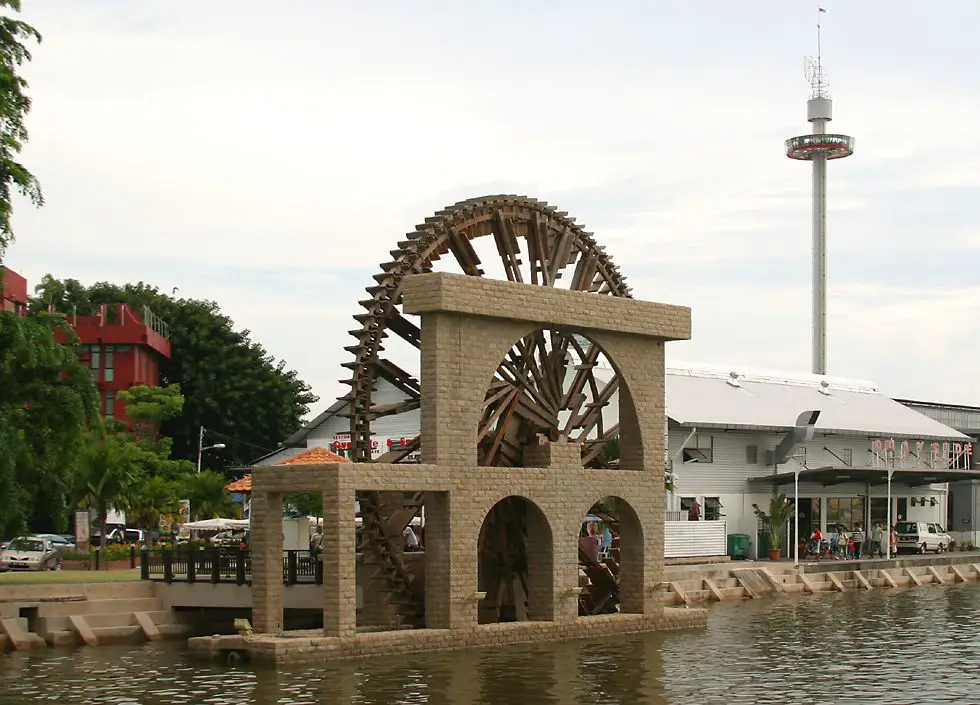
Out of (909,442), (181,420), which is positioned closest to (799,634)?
(909,442)

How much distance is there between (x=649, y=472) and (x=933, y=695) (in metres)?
10.0

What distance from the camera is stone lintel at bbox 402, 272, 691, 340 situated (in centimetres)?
2908

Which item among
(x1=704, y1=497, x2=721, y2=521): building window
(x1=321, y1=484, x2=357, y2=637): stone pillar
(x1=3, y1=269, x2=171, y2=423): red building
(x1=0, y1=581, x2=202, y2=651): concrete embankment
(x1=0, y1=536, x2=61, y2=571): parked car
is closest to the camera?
(x1=321, y1=484, x2=357, y2=637): stone pillar

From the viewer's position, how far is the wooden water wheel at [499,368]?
1262 inches

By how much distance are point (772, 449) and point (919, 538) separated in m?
8.02

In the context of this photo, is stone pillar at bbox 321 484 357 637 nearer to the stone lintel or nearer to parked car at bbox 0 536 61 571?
the stone lintel

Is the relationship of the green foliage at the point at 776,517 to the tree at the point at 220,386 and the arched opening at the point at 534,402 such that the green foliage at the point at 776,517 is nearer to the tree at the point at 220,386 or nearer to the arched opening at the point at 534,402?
the arched opening at the point at 534,402

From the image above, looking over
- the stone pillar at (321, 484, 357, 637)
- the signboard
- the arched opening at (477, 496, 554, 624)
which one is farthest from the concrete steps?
the signboard

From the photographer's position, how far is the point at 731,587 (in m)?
44.7

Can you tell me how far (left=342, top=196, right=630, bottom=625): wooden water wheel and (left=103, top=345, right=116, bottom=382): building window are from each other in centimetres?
4359

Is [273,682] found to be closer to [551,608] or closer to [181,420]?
[551,608]

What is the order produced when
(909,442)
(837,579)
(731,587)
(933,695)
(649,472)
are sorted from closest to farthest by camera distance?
1. (933,695)
2. (649,472)
3. (731,587)
4. (837,579)
5. (909,442)

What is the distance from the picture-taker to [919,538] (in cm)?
6009

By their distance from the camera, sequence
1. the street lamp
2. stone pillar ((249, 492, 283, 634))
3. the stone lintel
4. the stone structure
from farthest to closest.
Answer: the street lamp → the stone lintel → stone pillar ((249, 492, 283, 634)) → the stone structure
